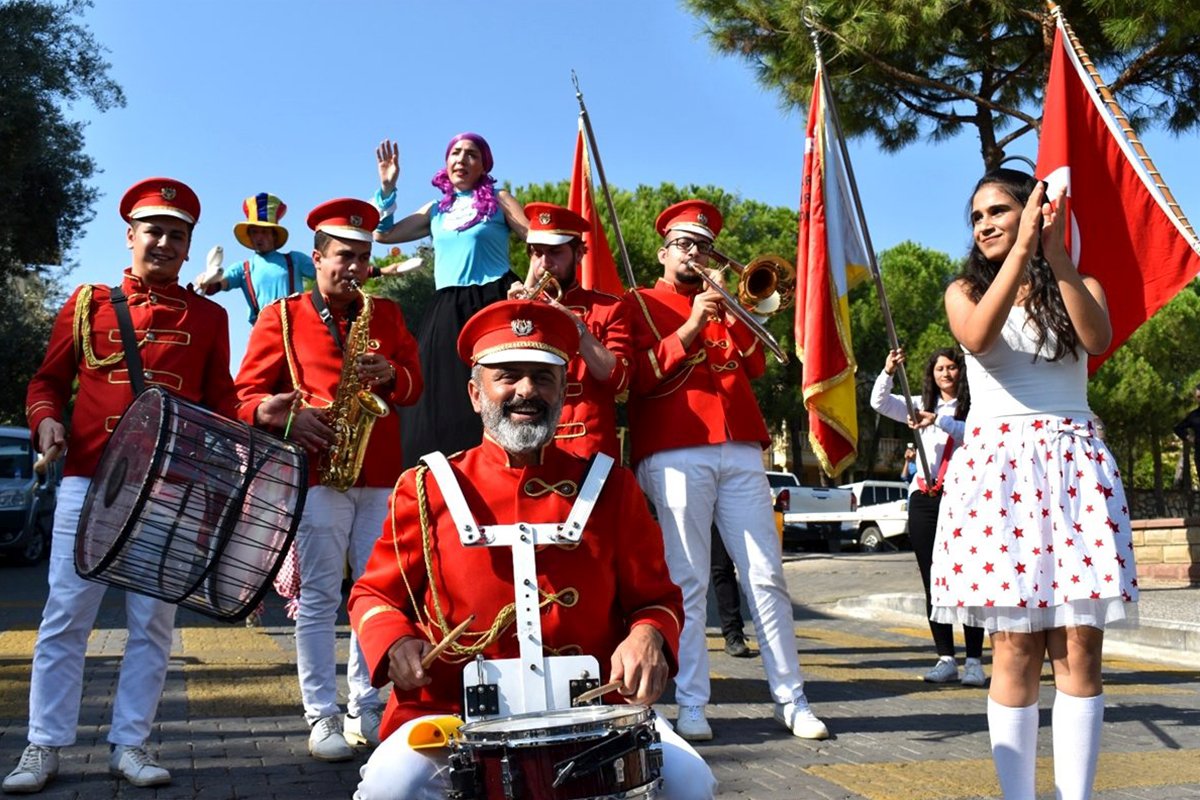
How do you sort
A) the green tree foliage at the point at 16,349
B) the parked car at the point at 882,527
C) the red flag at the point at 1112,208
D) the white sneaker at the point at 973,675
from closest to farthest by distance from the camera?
the red flag at the point at 1112,208 < the white sneaker at the point at 973,675 < the parked car at the point at 882,527 < the green tree foliage at the point at 16,349

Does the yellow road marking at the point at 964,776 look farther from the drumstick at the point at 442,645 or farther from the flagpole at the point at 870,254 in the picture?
the flagpole at the point at 870,254

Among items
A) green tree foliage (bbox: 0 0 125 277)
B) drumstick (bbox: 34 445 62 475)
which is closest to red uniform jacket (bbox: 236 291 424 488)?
drumstick (bbox: 34 445 62 475)

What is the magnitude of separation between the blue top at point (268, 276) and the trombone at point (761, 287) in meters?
3.21

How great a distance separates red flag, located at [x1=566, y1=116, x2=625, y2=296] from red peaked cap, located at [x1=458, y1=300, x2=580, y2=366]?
4368 millimetres

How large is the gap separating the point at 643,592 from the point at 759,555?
9.00ft

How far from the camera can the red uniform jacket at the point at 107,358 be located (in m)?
5.16

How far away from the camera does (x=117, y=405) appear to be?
16.9 ft

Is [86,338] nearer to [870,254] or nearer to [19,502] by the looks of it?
[870,254]

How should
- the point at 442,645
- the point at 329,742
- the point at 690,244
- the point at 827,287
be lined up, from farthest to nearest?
the point at 827,287 → the point at 690,244 → the point at 329,742 → the point at 442,645

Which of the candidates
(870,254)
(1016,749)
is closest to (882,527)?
(870,254)

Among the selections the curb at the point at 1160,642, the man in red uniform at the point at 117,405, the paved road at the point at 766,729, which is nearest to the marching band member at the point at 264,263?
the paved road at the point at 766,729

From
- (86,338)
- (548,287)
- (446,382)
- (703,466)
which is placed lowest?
(703,466)

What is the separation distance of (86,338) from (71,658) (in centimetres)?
125

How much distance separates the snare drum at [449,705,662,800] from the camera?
272 centimetres
